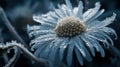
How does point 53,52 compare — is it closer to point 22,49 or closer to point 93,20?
point 22,49

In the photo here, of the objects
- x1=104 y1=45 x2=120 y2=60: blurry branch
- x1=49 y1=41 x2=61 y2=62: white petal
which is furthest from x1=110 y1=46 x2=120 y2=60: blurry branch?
x1=49 y1=41 x2=61 y2=62: white petal

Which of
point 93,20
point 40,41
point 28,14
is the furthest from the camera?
point 28,14

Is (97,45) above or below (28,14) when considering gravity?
below

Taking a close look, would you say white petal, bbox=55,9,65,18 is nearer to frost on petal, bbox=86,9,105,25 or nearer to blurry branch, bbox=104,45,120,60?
frost on petal, bbox=86,9,105,25

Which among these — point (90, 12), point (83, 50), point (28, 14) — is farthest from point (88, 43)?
point (28, 14)

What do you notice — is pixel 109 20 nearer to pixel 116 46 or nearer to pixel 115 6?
pixel 116 46

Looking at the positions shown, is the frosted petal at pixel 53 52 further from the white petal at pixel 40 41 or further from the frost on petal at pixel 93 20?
the frost on petal at pixel 93 20

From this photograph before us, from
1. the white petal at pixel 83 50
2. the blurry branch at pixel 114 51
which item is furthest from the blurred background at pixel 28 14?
the white petal at pixel 83 50
